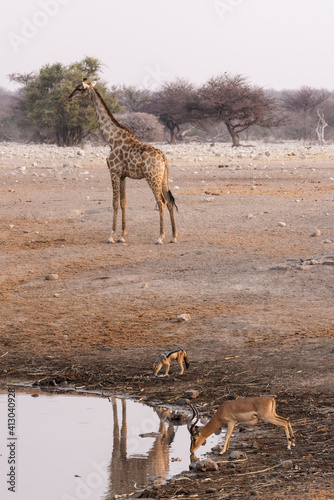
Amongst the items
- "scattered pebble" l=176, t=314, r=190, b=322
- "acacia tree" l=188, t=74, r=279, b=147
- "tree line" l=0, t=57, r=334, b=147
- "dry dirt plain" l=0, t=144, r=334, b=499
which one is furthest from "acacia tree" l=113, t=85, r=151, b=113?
"scattered pebble" l=176, t=314, r=190, b=322

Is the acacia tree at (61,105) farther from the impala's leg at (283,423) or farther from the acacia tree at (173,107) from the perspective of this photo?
the impala's leg at (283,423)

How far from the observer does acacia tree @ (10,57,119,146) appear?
37.3 metres

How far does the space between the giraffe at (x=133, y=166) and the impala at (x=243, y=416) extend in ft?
23.3

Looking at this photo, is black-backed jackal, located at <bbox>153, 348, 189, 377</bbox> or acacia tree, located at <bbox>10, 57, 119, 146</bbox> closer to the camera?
black-backed jackal, located at <bbox>153, 348, 189, 377</bbox>

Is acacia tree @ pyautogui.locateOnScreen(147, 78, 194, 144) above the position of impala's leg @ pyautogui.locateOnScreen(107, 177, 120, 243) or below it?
above

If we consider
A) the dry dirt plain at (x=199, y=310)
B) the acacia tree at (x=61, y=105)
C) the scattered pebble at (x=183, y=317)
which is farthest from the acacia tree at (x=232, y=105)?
the scattered pebble at (x=183, y=317)

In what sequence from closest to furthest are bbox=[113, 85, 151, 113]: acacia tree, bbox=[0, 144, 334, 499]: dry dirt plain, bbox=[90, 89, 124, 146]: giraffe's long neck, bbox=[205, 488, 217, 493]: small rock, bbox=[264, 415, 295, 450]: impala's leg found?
bbox=[205, 488, 217, 493]: small rock < bbox=[264, 415, 295, 450]: impala's leg < bbox=[0, 144, 334, 499]: dry dirt plain < bbox=[90, 89, 124, 146]: giraffe's long neck < bbox=[113, 85, 151, 113]: acacia tree

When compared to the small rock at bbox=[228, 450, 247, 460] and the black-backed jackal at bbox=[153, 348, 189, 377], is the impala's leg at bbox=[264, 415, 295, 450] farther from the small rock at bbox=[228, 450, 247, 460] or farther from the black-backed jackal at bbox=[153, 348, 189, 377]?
the black-backed jackal at bbox=[153, 348, 189, 377]

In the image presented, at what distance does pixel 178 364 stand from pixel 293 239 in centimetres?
558

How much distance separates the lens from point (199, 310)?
8.02 meters

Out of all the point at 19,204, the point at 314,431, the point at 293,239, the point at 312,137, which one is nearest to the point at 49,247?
the point at 293,239

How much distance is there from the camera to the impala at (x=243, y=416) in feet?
14.1

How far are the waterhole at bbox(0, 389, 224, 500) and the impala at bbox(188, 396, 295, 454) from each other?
204 millimetres

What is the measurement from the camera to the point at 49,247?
1145cm
